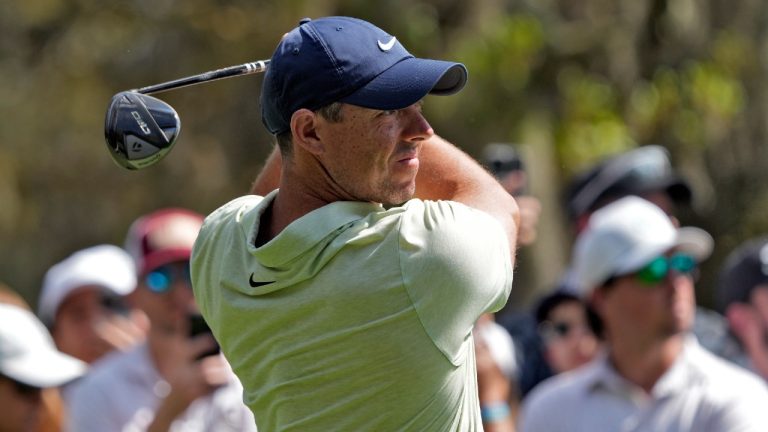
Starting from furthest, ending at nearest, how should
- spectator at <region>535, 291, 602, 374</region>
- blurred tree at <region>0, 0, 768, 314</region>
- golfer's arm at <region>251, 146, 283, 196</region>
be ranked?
blurred tree at <region>0, 0, 768, 314</region> → spectator at <region>535, 291, 602, 374</region> → golfer's arm at <region>251, 146, 283, 196</region>

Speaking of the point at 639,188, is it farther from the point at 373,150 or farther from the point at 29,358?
the point at 373,150

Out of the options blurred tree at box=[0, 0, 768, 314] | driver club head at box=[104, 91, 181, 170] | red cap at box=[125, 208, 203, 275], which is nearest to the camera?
driver club head at box=[104, 91, 181, 170]

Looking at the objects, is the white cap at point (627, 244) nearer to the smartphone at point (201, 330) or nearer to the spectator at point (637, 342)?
the spectator at point (637, 342)

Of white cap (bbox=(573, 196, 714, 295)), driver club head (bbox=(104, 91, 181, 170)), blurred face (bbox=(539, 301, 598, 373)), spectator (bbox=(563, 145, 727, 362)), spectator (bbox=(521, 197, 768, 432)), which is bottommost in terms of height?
blurred face (bbox=(539, 301, 598, 373))

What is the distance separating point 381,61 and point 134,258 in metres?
3.23

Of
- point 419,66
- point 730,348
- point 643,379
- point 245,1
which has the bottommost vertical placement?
point 245,1

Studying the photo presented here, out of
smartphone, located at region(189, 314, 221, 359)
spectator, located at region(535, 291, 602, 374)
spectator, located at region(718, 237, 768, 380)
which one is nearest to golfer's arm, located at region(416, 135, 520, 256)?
smartphone, located at region(189, 314, 221, 359)

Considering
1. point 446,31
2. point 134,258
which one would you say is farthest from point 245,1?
Answer: point 134,258

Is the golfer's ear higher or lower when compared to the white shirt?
higher

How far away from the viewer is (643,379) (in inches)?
220

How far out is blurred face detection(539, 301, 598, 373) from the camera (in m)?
6.92

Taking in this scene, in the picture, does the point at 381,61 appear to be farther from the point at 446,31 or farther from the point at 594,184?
the point at 446,31

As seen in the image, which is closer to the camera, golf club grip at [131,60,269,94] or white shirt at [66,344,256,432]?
golf club grip at [131,60,269,94]

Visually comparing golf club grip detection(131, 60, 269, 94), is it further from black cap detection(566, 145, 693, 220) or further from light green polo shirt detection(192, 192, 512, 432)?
black cap detection(566, 145, 693, 220)
